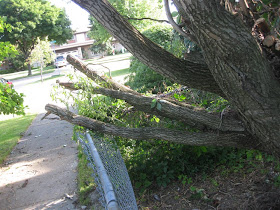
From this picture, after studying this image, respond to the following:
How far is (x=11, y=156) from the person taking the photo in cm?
796

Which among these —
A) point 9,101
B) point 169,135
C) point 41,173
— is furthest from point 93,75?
point 41,173

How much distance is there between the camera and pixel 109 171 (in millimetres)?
3764

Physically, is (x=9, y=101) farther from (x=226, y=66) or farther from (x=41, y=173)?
(x=226, y=66)

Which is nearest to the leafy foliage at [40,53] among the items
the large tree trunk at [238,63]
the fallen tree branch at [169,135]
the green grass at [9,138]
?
the green grass at [9,138]

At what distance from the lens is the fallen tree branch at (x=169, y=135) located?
3217mm

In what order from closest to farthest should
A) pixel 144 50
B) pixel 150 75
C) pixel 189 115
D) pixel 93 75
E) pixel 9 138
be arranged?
1. pixel 144 50
2. pixel 189 115
3. pixel 93 75
4. pixel 150 75
5. pixel 9 138

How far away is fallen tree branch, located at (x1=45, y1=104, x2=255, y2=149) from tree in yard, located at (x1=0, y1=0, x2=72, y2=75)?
3294cm

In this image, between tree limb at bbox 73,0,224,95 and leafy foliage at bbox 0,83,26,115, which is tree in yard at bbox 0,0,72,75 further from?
tree limb at bbox 73,0,224,95

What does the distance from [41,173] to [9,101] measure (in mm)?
1714

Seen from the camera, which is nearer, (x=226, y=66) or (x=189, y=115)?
(x=226, y=66)

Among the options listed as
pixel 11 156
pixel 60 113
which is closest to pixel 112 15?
pixel 60 113

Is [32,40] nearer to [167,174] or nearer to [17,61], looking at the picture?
[17,61]

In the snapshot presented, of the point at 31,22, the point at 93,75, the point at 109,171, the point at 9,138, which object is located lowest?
the point at 9,138

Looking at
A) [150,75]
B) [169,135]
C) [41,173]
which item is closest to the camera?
[169,135]
